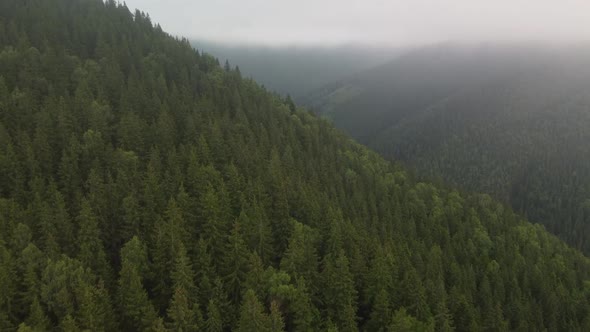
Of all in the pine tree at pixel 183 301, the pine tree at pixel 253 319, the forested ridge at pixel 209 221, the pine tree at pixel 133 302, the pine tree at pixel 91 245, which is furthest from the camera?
the pine tree at pixel 91 245

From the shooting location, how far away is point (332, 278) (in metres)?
65.4

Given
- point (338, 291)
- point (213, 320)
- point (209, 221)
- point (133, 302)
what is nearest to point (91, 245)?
point (133, 302)

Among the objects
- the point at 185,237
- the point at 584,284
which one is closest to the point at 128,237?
the point at 185,237

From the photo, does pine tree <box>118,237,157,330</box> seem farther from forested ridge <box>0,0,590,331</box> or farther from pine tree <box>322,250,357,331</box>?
pine tree <box>322,250,357,331</box>

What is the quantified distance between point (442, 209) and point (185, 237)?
81.9 metres

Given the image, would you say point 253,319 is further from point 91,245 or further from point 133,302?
point 91,245

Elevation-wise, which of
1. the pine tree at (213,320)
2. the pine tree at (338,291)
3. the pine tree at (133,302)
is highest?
the pine tree at (133,302)

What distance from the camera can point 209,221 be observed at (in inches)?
2662

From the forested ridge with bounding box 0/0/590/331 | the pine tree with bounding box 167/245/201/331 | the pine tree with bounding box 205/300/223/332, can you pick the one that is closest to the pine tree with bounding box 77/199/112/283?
the forested ridge with bounding box 0/0/590/331

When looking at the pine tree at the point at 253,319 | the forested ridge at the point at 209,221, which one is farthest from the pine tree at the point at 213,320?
the pine tree at the point at 253,319

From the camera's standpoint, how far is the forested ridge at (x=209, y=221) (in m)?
56.1

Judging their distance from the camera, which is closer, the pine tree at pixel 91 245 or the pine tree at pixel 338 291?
the pine tree at pixel 91 245

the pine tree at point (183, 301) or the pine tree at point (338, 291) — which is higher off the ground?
the pine tree at point (183, 301)

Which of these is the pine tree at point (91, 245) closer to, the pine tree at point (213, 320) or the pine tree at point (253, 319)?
Result: the pine tree at point (213, 320)
